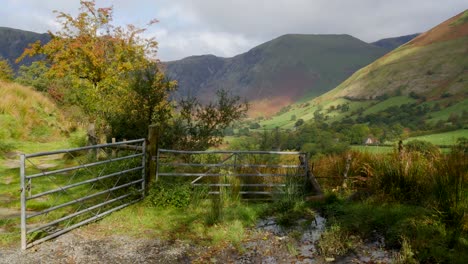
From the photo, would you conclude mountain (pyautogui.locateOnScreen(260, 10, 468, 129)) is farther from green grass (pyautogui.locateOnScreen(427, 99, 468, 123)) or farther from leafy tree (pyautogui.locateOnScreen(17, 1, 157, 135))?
leafy tree (pyautogui.locateOnScreen(17, 1, 157, 135))

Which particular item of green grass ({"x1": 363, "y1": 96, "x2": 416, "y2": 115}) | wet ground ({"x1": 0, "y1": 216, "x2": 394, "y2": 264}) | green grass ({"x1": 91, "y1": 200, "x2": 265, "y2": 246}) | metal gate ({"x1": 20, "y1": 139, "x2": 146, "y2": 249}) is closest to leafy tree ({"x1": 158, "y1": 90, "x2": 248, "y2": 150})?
metal gate ({"x1": 20, "y1": 139, "x2": 146, "y2": 249})

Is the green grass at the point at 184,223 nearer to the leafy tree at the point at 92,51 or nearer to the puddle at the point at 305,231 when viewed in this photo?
the puddle at the point at 305,231

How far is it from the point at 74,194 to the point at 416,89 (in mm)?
175691

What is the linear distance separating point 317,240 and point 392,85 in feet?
607

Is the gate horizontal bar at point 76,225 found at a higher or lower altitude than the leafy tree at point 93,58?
lower

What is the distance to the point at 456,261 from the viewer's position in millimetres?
5445

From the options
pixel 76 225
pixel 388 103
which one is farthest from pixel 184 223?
pixel 388 103

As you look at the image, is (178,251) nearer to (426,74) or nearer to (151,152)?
(151,152)

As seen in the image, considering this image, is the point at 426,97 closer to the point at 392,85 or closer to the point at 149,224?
the point at 392,85

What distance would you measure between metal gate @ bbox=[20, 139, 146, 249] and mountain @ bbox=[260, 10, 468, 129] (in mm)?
117462

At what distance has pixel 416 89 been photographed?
6255 inches

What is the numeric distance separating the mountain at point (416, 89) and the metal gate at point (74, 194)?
117 meters

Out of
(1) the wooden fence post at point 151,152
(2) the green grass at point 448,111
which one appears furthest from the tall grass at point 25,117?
(2) the green grass at point 448,111

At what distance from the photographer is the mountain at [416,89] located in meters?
133
